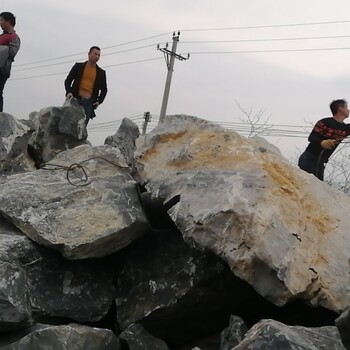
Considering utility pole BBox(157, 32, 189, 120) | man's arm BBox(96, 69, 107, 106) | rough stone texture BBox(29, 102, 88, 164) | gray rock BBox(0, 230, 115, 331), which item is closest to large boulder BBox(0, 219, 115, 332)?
gray rock BBox(0, 230, 115, 331)

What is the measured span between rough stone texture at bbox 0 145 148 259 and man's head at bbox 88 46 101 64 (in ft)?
6.21

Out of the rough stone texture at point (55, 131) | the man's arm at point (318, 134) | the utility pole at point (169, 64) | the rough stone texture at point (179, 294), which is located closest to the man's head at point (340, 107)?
the man's arm at point (318, 134)

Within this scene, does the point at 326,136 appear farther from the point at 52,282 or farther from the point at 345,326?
the point at 345,326

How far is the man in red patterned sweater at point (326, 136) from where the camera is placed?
226 inches

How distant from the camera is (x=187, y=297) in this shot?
3916 millimetres

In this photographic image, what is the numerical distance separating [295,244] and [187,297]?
76 centimetres

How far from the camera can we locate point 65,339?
3408 millimetres

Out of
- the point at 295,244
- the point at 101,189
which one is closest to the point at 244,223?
the point at 295,244

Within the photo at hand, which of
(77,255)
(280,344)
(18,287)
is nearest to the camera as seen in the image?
(280,344)

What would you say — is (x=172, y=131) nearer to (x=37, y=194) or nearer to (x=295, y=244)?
(x=37, y=194)

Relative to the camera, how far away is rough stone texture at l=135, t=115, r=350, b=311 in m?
3.54

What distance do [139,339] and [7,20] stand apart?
392 centimetres

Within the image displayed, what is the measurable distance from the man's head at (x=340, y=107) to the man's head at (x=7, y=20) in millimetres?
3298

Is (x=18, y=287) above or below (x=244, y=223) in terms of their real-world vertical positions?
below
